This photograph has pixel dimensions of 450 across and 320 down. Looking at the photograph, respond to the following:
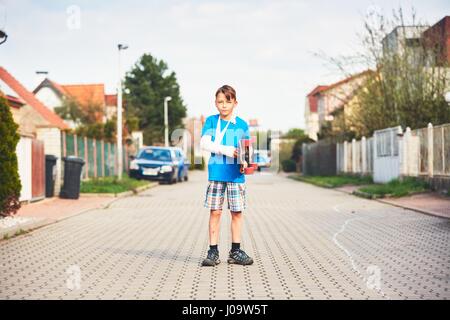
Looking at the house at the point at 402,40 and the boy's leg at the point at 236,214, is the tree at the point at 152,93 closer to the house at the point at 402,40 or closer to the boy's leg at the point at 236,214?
the house at the point at 402,40

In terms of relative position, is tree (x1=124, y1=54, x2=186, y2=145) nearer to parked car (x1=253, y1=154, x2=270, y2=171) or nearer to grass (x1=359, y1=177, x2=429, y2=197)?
grass (x1=359, y1=177, x2=429, y2=197)

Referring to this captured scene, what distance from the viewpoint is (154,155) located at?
1304 inches

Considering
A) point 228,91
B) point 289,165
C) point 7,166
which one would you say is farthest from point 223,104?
point 289,165

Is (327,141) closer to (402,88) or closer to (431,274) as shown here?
(402,88)

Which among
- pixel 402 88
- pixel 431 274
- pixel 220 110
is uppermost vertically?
pixel 402 88

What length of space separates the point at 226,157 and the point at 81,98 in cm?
5439

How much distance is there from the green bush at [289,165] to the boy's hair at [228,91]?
4868cm

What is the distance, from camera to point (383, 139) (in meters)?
25.9

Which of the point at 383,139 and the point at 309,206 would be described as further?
the point at 383,139

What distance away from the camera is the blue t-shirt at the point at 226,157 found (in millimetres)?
7195

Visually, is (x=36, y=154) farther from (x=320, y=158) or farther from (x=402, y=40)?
(x=320, y=158)

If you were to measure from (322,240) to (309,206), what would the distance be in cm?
723

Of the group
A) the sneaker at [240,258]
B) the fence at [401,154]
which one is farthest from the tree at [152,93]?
the sneaker at [240,258]
